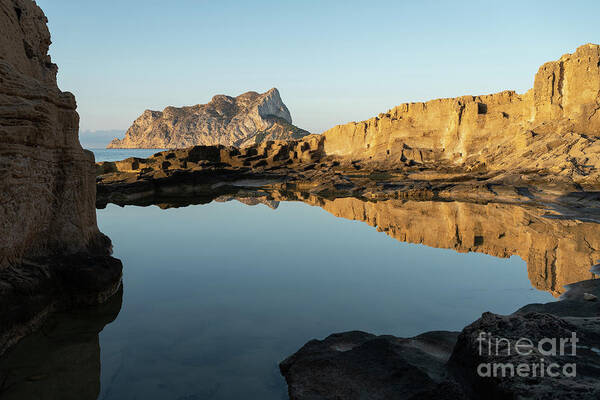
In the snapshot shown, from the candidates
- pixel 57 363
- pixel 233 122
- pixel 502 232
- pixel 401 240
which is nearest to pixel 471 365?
pixel 57 363

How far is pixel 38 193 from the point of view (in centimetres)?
699

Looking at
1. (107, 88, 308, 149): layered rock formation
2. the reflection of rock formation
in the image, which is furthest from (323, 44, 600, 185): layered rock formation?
(107, 88, 308, 149): layered rock formation

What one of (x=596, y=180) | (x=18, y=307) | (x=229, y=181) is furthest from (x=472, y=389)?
(x=229, y=181)

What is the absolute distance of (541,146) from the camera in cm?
3006

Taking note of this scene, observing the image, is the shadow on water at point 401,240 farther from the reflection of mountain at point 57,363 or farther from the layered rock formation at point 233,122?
the layered rock formation at point 233,122

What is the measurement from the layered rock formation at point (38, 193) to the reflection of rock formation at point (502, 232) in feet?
35.8

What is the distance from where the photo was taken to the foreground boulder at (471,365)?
3.18 m

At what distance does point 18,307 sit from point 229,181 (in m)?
34.9

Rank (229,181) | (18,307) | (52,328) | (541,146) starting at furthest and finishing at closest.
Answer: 1. (229,181)
2. (541,146)
3. (52,328)
4. (18,307)

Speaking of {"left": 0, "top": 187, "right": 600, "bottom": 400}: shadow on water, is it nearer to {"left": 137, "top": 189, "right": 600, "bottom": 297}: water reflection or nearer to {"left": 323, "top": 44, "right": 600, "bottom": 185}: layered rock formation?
{"left": 137, "top": 189, "right": 600, "bottom": 297}: water reflection

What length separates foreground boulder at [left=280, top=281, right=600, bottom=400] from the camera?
10.4 ft

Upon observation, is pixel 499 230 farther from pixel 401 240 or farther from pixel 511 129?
pixel 511 129

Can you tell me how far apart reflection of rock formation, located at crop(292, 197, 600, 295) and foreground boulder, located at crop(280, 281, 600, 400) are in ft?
18.2

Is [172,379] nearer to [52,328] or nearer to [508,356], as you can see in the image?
[52,328]
